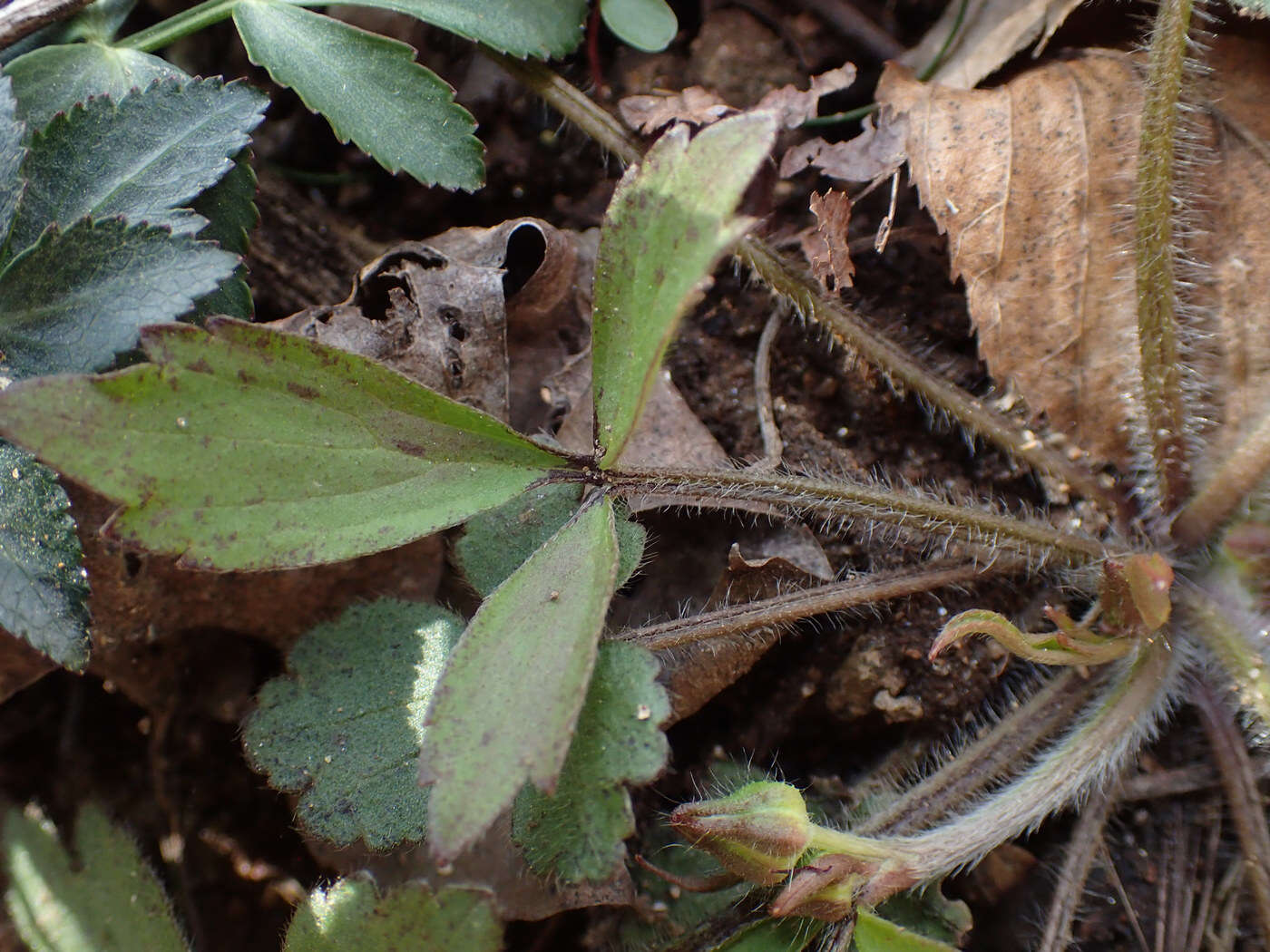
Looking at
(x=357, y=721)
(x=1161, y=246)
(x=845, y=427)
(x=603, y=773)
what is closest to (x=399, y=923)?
(x=357, y=721)

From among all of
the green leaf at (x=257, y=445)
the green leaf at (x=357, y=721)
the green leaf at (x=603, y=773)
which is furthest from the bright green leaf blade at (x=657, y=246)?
the green leaf at (x=357, y=721)

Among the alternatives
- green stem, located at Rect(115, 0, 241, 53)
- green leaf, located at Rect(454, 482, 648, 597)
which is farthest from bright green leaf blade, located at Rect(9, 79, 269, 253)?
green leaf, located at Rect(454, 482, 648, 597)

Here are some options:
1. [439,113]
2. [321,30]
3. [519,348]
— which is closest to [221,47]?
[321,30]

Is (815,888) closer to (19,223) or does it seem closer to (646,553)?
(646,553)

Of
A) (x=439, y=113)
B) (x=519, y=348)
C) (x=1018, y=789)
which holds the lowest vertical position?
(x=1018, y=789)

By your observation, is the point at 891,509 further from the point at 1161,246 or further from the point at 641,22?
the point at 641,22

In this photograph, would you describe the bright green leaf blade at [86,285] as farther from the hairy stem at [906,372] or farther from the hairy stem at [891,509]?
the hairy stem at [906,372]
